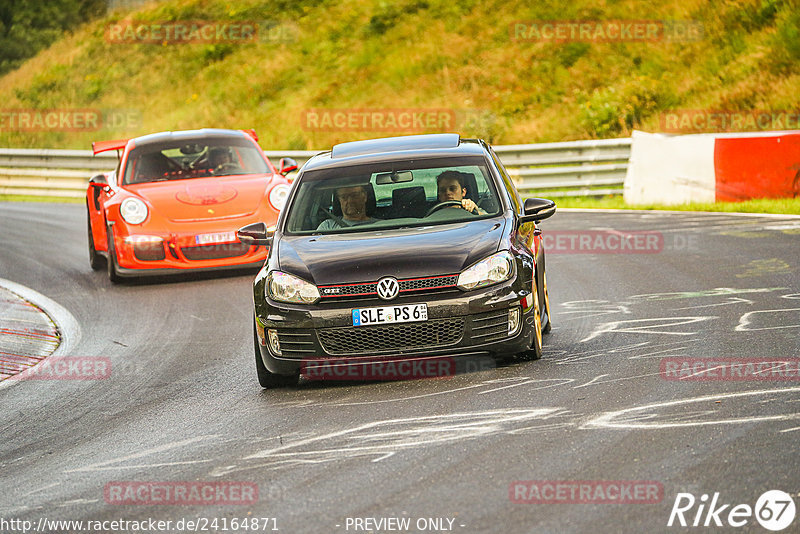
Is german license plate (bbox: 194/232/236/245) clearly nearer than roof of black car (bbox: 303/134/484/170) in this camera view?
No

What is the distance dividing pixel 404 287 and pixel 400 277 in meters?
0.06

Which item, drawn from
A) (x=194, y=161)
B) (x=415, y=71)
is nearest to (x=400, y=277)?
(x=194, y=161)

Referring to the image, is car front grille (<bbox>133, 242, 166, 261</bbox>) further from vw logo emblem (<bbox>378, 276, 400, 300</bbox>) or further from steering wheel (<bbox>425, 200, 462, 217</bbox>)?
vw logo emblem (<bbox>378, 276, 400, 300</bbox>)

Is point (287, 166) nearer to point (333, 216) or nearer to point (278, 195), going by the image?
point (278, 195)

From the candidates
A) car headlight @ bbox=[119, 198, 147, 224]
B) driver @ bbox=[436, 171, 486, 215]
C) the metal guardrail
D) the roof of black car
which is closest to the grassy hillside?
the metal guardrail

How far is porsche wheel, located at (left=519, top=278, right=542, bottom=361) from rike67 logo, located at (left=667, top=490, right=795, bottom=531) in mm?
2909

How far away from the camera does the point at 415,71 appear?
1328 inches

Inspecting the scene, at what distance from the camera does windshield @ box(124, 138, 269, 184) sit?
1422 cm

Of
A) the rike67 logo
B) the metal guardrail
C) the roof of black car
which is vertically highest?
the roof of black car

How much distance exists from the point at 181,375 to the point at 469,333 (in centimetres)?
235

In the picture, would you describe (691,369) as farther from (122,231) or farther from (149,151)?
(149,151)

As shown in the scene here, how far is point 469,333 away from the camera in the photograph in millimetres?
7223

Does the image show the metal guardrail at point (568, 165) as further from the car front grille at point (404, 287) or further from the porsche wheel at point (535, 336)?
the car front grille at point (404, 287)

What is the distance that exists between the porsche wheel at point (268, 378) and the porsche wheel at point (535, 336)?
150 centimetres
